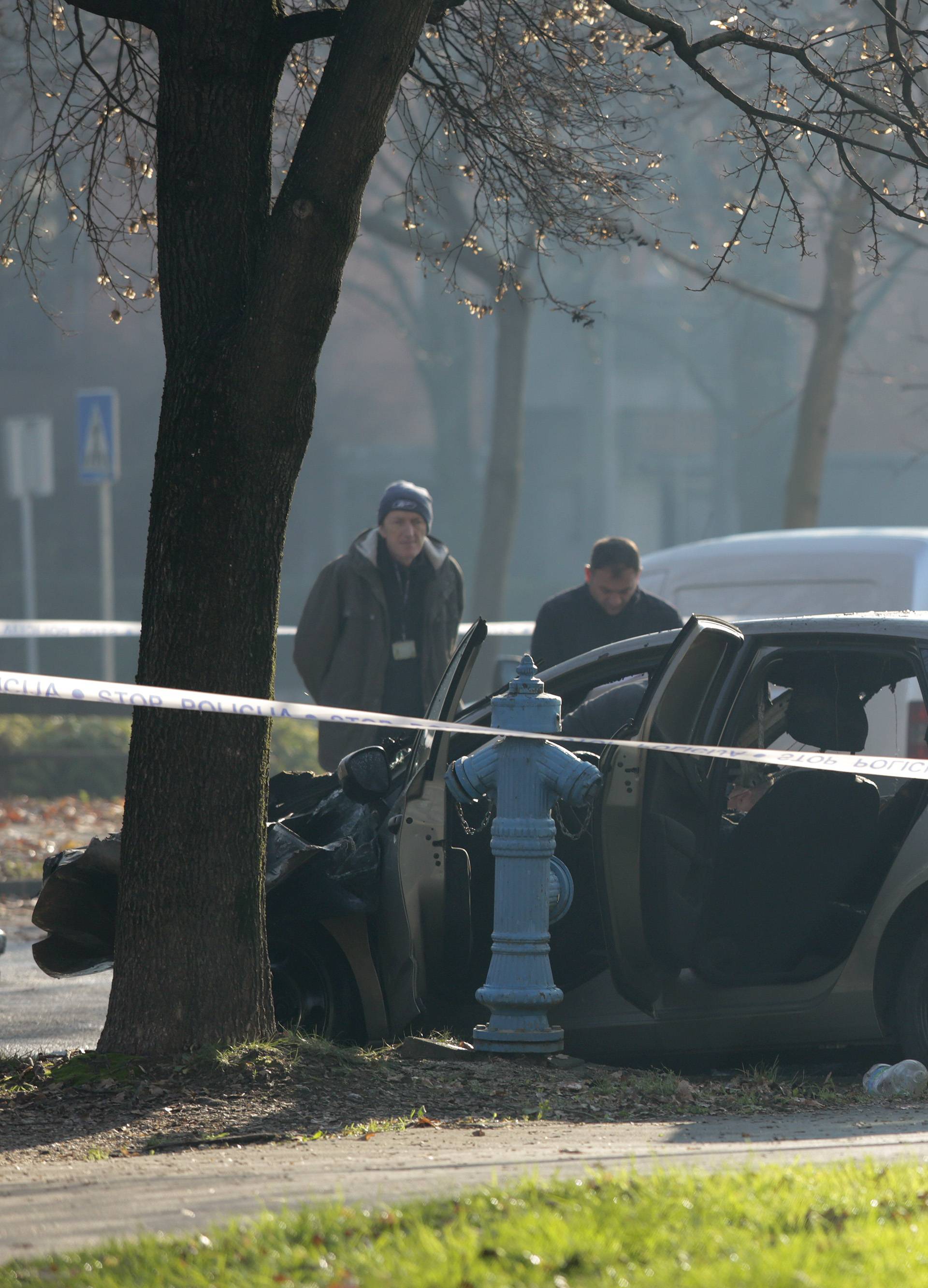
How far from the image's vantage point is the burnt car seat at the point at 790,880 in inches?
221

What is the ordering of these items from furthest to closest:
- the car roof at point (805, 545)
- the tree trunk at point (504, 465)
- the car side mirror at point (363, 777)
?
the tree trunk at point (504, 465) → the car roof at point (805, 545) → the car side mirror at point (363, 777)

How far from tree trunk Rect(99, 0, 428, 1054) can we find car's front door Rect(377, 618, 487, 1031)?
1.82ft

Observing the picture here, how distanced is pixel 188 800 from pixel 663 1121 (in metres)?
1.64

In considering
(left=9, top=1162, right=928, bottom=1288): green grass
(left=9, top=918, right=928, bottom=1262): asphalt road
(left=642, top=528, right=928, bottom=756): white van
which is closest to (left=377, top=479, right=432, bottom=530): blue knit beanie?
(left=642, top=528, right=928, bottom=756): white van

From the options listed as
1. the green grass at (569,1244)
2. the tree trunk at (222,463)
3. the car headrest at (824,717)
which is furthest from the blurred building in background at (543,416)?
the green grass at (569,1244)

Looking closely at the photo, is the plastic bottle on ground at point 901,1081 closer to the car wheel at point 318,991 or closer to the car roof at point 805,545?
the car wheel at point 318,991

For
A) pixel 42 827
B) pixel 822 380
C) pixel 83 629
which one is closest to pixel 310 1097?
pixel 83 629

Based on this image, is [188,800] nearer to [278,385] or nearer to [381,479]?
[278,385]

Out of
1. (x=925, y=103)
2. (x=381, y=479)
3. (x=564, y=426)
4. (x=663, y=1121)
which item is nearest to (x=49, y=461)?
(x=925, y=103)

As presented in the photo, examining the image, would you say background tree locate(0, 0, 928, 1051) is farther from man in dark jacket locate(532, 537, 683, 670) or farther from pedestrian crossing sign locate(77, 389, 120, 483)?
pedestrian crossing sign locate(77, 389, 120, 483)

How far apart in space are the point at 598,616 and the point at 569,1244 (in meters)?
5.80

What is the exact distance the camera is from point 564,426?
1715 inches

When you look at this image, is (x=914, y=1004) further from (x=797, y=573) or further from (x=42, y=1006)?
(x=797, y=573)

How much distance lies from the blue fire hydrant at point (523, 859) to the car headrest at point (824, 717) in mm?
1046
